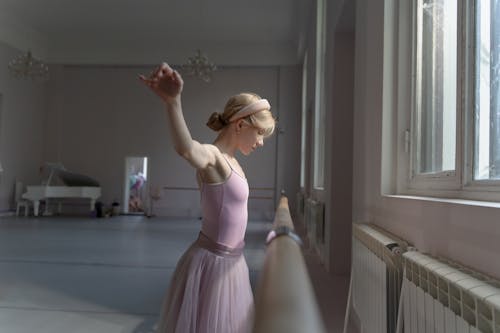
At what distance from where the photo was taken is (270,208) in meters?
13.2

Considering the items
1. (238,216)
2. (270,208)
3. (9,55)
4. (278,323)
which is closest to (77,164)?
(9,55)

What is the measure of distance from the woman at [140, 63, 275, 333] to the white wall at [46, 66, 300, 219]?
11.6 m

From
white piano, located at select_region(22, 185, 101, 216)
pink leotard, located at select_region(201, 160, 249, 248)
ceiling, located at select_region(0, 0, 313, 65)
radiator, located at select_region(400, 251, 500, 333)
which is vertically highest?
ceiling, located at select_region(0, 0, 313, 65)

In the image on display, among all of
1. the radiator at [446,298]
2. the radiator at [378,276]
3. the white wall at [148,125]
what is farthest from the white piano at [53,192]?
the radiator at [446,298]

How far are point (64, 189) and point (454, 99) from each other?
11341 mm

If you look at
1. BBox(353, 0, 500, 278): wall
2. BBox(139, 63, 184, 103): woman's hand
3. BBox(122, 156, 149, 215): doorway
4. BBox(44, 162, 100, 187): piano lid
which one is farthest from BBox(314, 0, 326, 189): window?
BBox(122, 156, 149, 215): doorway

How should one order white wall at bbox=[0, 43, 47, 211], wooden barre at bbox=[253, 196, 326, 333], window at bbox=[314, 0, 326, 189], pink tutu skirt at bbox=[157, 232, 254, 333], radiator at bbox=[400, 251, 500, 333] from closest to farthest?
wooden barre at bbox=[253, 196, 326, 333]
radiator at bbox=[400, 251, 500, 333]
pink tutu skirt at bbox=[157, 232, 254, 333]
window at bbox=[314, 0, 326, 189]
white wall at bbox=[0, 43, 47, 211]

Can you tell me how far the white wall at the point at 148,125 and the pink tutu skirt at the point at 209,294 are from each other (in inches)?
456

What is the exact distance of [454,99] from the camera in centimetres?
186

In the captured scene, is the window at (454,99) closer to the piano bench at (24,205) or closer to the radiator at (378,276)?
the radiator at (378,276)

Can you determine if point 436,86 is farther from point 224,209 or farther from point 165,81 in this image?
point 165,81

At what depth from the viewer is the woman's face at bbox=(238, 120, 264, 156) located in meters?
1.52

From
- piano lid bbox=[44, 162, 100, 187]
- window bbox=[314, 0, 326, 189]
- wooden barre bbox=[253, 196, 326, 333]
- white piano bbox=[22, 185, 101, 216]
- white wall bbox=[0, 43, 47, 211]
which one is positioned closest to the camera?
wooden barre bbox=[253, 196, 326, 333]

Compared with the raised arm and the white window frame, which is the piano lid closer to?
the white window frame
